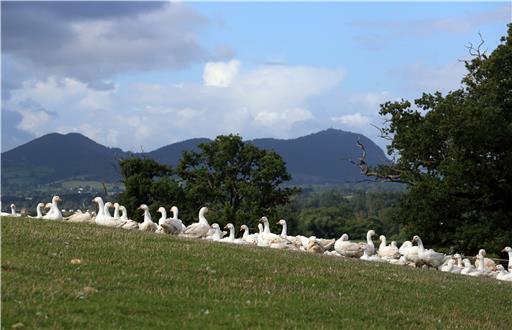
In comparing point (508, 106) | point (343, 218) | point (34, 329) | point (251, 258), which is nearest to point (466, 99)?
point (508, 106)

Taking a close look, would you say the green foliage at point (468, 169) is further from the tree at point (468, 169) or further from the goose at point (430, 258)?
the goose at point (430, 258)

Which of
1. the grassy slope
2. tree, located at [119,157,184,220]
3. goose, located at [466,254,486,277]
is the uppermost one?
tree, located at [119,157,184,220]

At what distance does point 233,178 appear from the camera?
65.8 meters

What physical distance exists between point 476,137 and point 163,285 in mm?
32698

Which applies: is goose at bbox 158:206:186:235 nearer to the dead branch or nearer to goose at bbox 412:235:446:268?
goose at bbox 412:235:446:268

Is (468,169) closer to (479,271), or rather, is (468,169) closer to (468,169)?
(468,169)

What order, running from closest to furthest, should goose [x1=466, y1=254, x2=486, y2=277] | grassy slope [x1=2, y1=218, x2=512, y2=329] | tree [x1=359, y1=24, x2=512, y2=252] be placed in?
1. grassy slope [x1=2, y1=218, x2=512, y2=329]
2. goose [x1=466, y1=254, x2=486, y2=277]
3. tree [x1=359, y1=24, x2=512, y2=252]

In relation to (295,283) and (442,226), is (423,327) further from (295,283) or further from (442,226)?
(442,226)

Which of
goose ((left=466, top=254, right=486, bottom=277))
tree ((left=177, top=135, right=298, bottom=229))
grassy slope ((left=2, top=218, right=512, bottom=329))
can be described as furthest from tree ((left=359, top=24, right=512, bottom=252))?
grassy slope ((left=2, top=218, right=512, bottom=329))

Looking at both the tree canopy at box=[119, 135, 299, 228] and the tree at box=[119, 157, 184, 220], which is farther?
the tree at box=[119, 157, 184, 220]

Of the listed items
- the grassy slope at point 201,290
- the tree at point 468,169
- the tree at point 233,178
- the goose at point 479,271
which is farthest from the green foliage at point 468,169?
the grassy slope at point 201,290

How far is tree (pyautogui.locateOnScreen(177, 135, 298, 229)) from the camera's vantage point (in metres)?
63.1

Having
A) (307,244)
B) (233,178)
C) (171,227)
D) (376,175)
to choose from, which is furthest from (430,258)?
(233,178)

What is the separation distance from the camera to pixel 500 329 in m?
16.6
